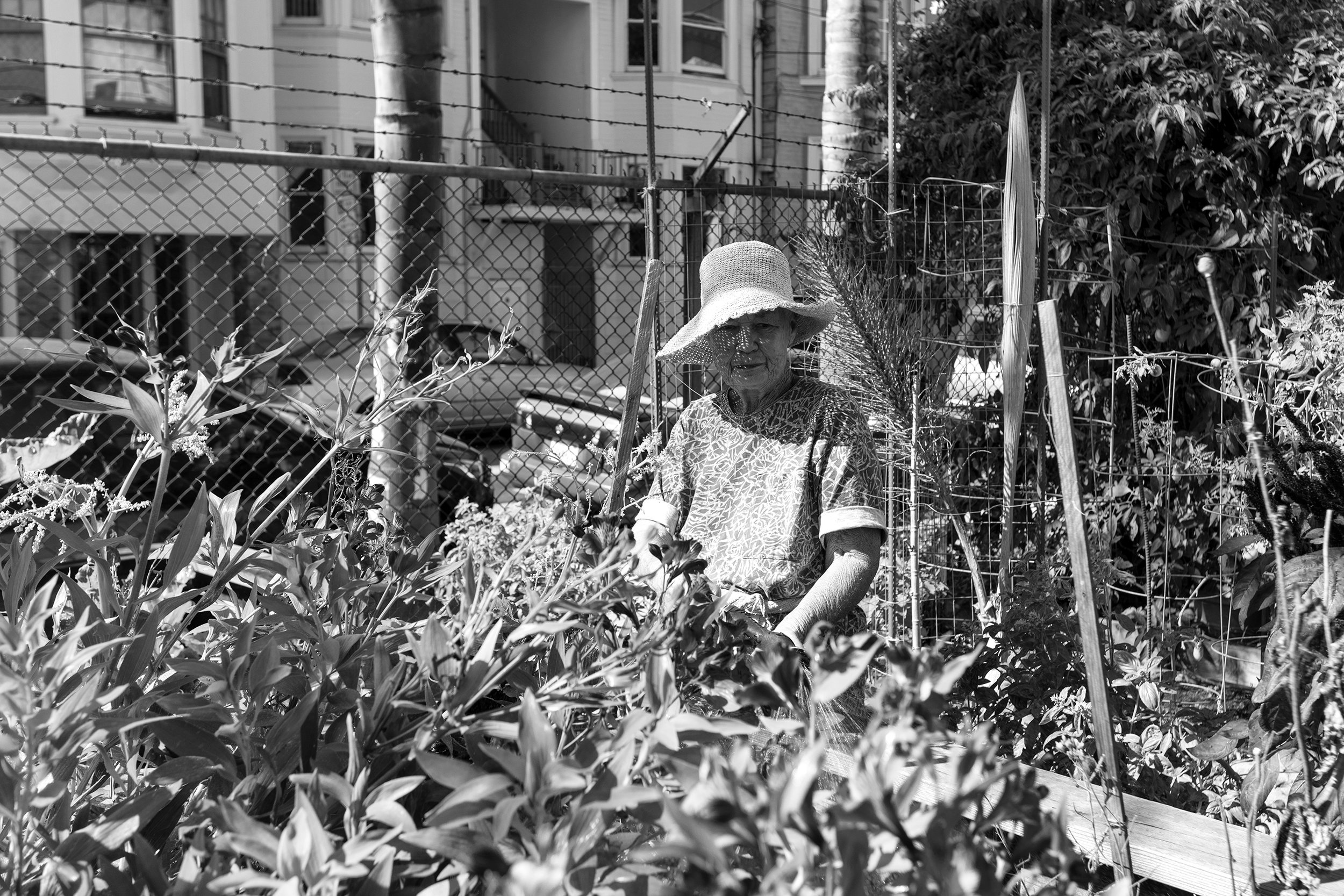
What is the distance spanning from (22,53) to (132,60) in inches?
55.2

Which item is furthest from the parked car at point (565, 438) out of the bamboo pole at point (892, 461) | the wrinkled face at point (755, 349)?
the bamboo pole at point (892, 461)

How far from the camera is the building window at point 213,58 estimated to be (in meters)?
18.0

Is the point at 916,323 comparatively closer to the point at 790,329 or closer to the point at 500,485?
the point at 790,329

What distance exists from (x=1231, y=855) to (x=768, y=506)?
44.6 inches

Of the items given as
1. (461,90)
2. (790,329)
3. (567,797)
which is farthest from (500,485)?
(461,90)

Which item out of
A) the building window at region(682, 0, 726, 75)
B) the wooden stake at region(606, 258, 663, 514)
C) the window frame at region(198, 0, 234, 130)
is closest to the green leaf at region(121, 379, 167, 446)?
the wooden stake at region(606, 258, 663, 514)

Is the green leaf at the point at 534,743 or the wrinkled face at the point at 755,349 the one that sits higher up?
the wrinkled face at the point at 755,349

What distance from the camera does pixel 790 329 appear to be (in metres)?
2.75

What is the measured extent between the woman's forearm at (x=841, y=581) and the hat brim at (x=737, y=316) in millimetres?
499

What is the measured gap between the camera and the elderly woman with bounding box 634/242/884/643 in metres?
2.49

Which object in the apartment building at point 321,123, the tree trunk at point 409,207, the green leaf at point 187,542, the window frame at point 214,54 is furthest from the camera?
the window frame at point 214,54

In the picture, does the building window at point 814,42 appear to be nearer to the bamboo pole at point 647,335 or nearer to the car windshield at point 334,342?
the car windshield at point 334,342

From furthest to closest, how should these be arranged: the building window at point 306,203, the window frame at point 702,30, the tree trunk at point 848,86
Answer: the window frame at point 702,30 < the building window at point 306,203 < the tree trunk at point 848,86

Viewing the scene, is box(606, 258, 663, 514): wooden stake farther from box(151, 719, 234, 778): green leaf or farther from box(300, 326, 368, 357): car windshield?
box(300, 326, 368, 357): car windshield
